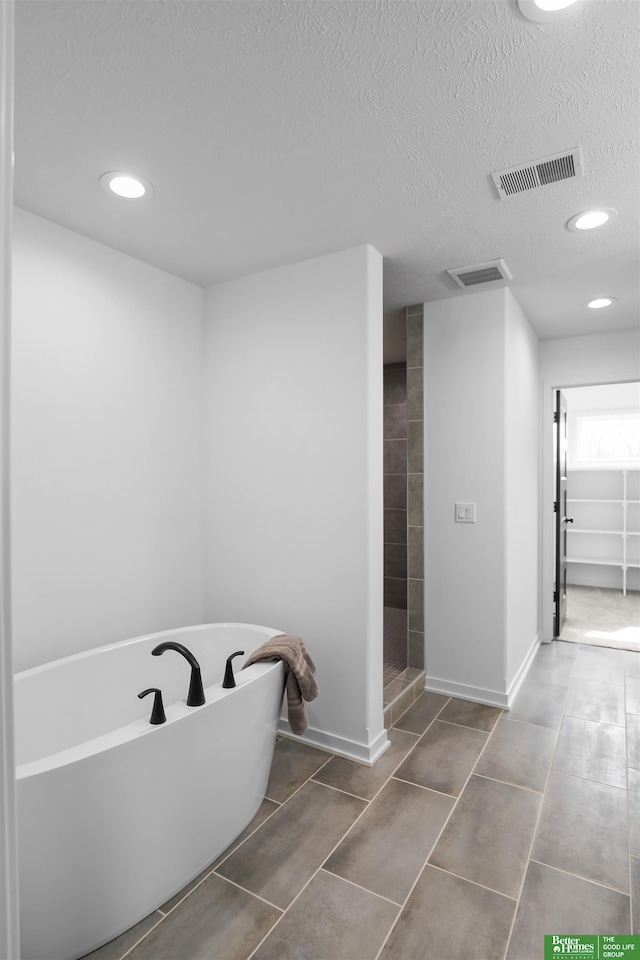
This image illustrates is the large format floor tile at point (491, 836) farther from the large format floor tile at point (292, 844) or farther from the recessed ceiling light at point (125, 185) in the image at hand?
the recessed ceiling light at point (125, 185)

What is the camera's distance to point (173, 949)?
1543 millimetres

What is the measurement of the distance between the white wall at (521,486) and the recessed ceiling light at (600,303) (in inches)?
16.5

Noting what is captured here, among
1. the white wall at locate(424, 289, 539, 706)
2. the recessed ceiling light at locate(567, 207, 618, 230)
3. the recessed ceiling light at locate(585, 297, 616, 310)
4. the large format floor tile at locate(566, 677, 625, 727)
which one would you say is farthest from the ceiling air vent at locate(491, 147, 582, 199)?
the large format floor tile at locate(566, 677, 625, 727)

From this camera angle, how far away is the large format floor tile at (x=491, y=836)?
6.01 ft

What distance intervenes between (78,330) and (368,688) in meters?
2.20

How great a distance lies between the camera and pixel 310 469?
9.04ft

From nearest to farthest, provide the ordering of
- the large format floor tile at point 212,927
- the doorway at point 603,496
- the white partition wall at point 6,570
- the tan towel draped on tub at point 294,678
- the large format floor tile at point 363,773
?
the white partition wall at point 6,570 < the large format floor tile at point 212,927 < the tan towel draped on tub at point 294,678 < the large format floor tile at point 363,773 < the doorway at point 603,496

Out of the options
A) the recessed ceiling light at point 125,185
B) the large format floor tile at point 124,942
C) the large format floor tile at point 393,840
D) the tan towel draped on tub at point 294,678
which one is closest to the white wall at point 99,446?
the recessed ceiling light at point 125,185

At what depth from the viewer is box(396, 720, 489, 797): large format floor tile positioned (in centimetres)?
238

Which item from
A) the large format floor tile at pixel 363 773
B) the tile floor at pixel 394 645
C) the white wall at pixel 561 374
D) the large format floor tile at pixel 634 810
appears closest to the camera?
the large format floor tile at pixel 634 810

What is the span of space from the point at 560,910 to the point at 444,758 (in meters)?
0.91

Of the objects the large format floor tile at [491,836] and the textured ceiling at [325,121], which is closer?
the textured ceiling at [325,121]

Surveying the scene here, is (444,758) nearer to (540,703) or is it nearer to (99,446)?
(540,703)

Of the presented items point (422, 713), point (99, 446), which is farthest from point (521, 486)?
point (99, 446)
